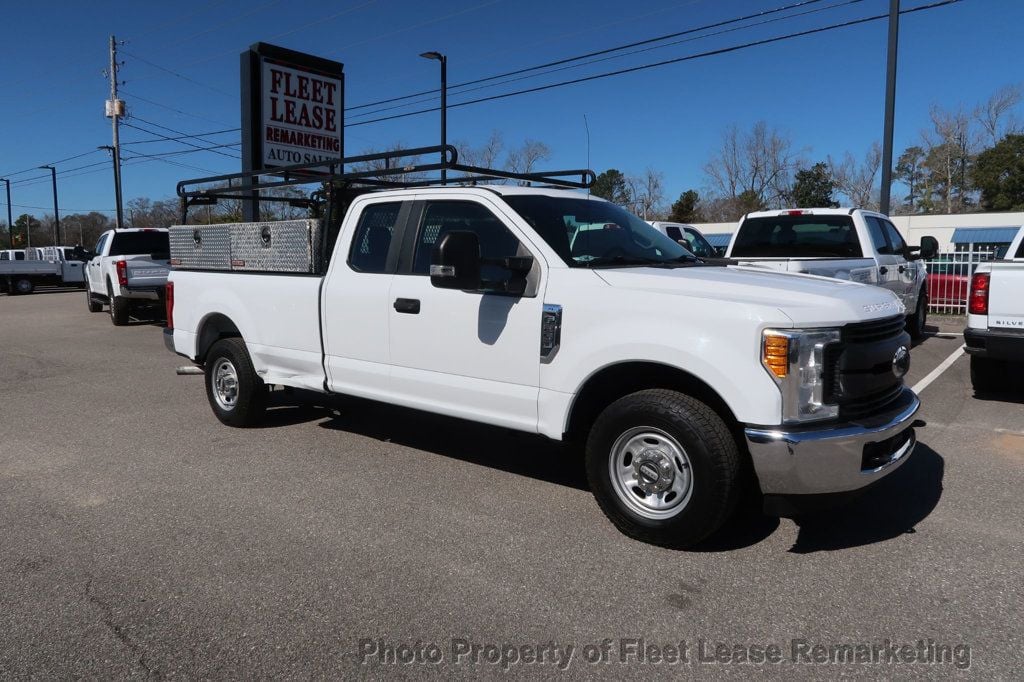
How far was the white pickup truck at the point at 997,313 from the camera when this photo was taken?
6.79m

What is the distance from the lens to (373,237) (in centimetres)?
548

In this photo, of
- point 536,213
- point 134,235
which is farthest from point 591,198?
point 134,235

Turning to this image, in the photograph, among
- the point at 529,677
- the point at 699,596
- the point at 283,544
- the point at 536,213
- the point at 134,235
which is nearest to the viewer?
the point at 529,677

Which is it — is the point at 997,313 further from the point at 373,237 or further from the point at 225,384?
the point at 225,384

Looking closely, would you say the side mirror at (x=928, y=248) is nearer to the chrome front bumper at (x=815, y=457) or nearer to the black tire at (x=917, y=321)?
the black tire at (x=917, y=321)

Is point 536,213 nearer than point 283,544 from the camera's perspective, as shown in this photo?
No

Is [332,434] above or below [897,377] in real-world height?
below

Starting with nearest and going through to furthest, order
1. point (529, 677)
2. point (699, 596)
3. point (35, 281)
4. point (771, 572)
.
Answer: point (529, 677), point (699, 596), point (771, 572), point (35, 281)

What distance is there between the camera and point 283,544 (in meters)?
4.13

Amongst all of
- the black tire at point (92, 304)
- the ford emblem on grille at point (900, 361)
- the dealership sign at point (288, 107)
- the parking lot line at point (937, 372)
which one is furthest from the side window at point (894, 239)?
the black tire at point (92, 304)

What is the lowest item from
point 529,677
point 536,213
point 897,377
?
point 529,677

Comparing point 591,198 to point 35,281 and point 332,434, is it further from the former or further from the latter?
point 35,281

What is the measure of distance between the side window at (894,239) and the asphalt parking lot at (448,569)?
5001 mm

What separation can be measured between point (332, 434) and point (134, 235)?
12.9 metres
